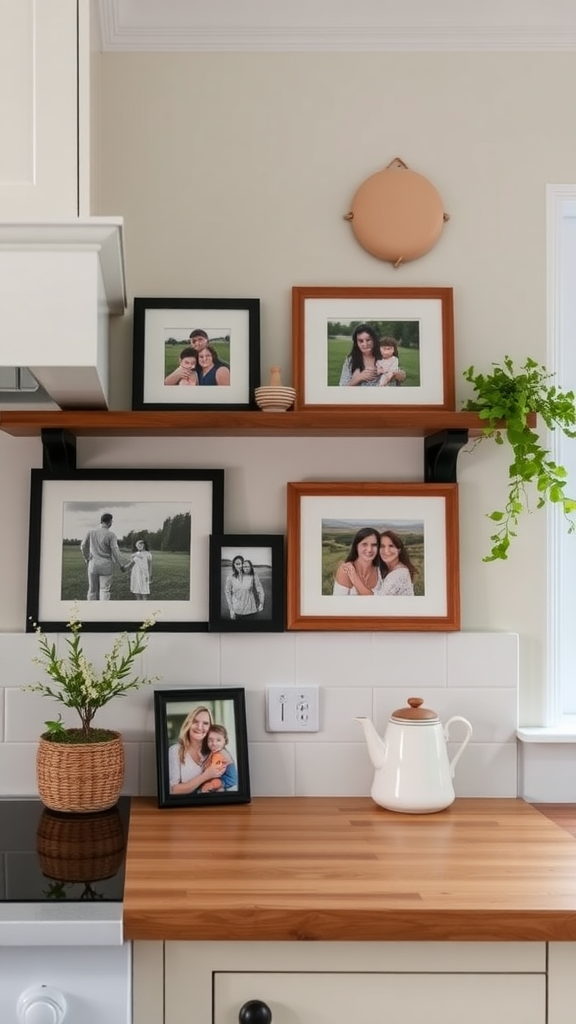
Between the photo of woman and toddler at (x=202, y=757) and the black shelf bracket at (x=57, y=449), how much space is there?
1.78 ft

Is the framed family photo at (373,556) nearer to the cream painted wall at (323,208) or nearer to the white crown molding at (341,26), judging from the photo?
the cream painted wall at (323,208)

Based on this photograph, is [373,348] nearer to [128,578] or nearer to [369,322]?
[369,322]

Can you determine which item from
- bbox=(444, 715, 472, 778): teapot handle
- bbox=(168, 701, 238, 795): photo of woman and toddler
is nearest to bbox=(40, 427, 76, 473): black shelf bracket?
bbox=(168, 701, 238, 795): photo of woman and toddler

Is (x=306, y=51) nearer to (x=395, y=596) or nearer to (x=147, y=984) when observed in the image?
(x=395, y=596)

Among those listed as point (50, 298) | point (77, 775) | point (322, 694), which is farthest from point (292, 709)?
point (50, 298)

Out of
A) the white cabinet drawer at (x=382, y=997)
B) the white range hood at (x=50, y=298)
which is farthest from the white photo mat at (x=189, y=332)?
the white cabinet drawer at (x=382, y=997)

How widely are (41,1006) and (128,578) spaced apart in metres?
0.85

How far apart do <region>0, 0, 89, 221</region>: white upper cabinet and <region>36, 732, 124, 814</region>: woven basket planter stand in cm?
91

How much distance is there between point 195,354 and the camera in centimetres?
200

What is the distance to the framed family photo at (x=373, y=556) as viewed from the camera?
1.98 meters

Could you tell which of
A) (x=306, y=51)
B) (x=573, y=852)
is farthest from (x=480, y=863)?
(x=306, y=51)

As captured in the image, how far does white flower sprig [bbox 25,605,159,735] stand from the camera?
1832mm

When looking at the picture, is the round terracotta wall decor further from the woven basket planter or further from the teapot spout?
the woven basket planter

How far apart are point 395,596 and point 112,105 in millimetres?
1148
